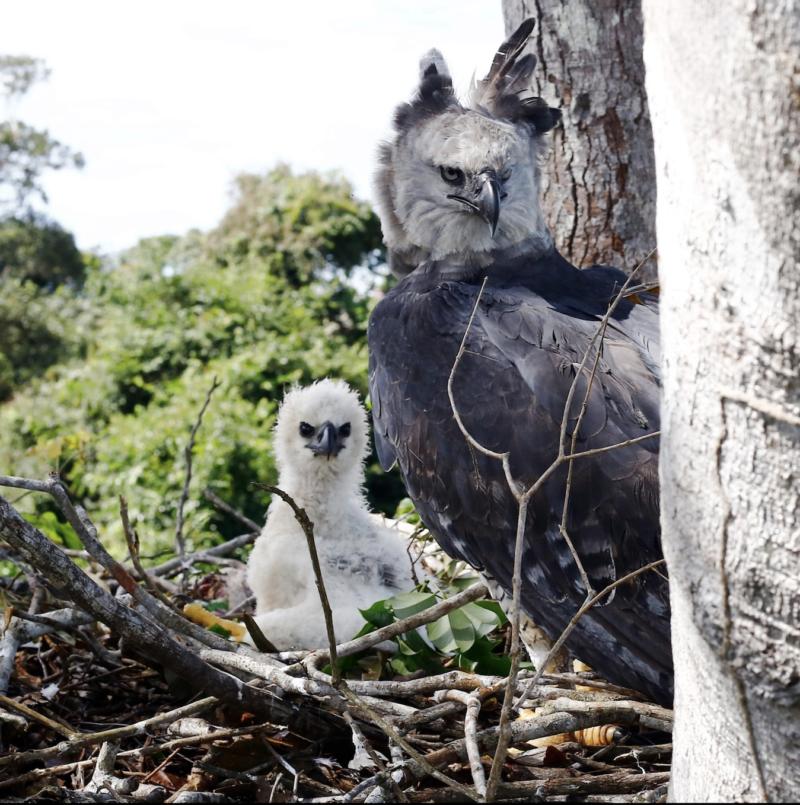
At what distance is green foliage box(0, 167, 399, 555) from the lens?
9188 mm

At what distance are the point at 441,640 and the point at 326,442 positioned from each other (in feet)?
3.77

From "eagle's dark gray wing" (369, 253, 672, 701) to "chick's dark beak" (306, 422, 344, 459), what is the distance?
0.67 meters

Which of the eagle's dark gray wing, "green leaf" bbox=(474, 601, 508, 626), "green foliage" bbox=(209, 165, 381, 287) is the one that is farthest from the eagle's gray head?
"green foliage" bbox=(209, 165, 381, 287)

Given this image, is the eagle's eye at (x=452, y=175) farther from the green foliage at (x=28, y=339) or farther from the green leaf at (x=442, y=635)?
the green foliage at (x=28, y=339)

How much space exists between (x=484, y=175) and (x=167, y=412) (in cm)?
668

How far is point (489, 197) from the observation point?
376 cm

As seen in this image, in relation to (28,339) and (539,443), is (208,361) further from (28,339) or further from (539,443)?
(28,339)

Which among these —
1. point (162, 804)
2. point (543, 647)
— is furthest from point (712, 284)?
point (543, 647)

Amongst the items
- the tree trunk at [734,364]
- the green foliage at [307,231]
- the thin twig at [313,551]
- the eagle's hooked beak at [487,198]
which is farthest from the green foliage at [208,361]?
the tree trunk at [734,364]

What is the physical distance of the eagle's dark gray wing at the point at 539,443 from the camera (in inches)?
118

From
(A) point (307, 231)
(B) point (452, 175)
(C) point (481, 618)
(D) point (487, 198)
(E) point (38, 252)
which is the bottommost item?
(C) point (481, 618)

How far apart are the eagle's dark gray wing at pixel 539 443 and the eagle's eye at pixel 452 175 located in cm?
52

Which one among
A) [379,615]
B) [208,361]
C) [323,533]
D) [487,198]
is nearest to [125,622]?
[379,615]

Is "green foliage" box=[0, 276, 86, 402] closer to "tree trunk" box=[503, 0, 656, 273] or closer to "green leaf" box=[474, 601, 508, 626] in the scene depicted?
"tree trunk" box=[503, 0, 656, 273]
